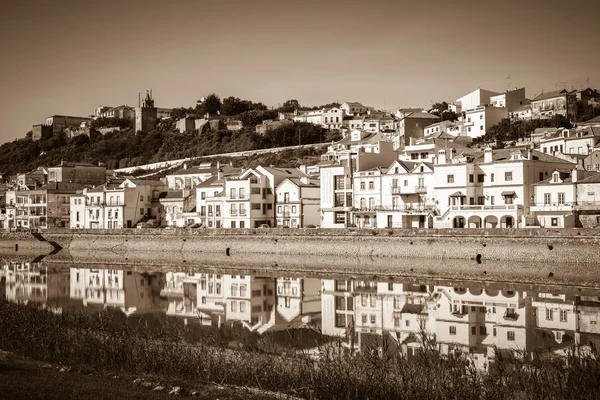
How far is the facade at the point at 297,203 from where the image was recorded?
69188 mm

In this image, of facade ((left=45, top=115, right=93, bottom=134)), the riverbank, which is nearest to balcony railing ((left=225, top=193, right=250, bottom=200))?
the riverbank

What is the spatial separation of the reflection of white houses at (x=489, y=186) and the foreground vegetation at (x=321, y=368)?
35946 millimetres

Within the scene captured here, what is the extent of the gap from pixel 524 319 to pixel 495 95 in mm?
85093

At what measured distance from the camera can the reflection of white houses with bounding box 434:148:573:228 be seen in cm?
5409

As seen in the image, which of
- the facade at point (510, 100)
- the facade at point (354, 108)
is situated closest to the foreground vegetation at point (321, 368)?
the facade at point (510, 100)

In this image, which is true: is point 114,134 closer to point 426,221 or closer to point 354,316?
point 426,221

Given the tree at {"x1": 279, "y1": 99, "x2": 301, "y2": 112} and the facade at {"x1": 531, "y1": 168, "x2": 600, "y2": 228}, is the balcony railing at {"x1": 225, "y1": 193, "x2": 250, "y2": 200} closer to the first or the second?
the facade at {"x1": 531, "y1": 168, "x2": 600, "y2": 228}

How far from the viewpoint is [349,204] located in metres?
65.1

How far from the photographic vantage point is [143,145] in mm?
158500

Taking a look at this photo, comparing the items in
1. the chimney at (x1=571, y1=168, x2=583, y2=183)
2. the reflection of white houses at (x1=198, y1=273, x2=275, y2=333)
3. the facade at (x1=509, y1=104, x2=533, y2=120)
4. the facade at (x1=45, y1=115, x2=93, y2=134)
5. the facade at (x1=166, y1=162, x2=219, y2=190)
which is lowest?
the reflection of white houses at (x1=198, y1=273, x2=275, y2=333)

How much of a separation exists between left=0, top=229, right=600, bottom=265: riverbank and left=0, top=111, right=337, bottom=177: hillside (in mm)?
61668

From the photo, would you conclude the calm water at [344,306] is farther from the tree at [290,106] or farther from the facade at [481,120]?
the tree at [290,106]

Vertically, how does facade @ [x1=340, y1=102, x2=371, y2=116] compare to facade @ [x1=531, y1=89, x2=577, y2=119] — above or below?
above

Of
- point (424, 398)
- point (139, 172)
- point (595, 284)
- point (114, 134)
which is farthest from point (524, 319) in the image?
point (114, 134)
